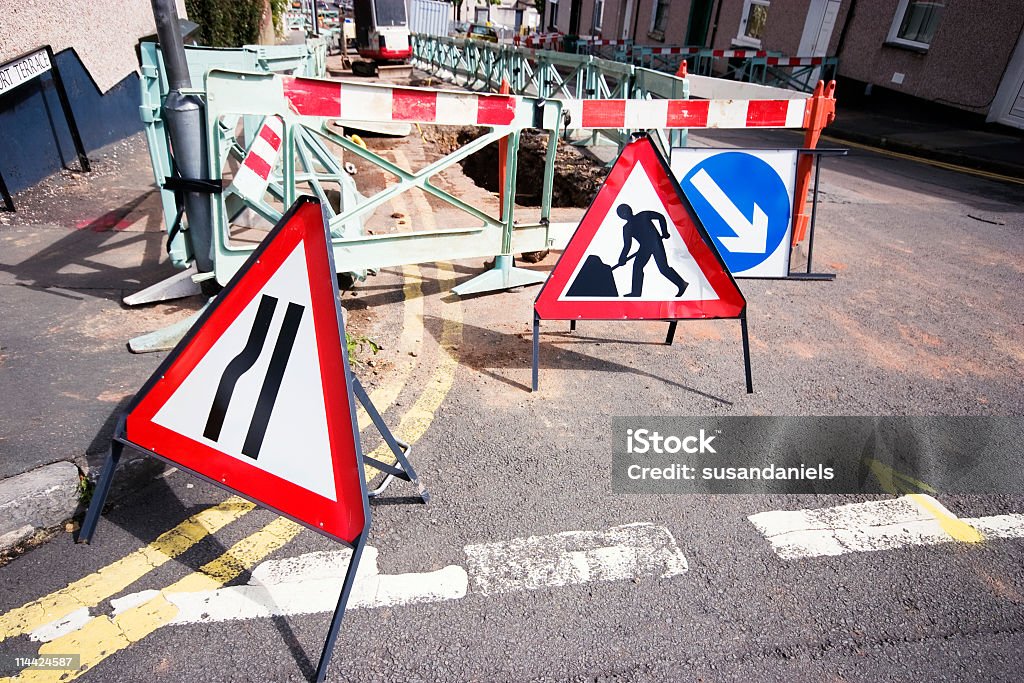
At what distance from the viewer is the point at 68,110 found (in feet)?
24.0

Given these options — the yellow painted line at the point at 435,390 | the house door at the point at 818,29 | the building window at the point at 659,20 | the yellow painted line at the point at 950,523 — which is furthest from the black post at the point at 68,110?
the building window at the point at 659,20

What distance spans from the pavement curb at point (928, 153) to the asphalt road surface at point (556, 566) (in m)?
8.78

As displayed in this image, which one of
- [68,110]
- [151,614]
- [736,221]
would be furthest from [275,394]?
[68,110]

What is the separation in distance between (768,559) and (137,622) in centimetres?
236

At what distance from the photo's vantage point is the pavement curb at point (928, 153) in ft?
35.1

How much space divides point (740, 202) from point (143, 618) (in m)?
3.78

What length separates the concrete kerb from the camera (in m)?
2.45

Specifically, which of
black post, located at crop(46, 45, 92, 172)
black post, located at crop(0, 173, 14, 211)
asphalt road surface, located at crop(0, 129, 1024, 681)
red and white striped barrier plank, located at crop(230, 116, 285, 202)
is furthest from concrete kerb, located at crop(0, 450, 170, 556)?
black post, located at crop(46, 45, 92, 172)

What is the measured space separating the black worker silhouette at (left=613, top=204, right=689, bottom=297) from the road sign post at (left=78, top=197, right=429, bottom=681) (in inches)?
76.9

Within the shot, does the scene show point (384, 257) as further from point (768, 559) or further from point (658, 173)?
point (768, 559)

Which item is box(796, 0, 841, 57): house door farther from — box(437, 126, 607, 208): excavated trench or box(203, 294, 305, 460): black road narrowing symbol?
box(203, 294, 305, 460): black road narrowing symbol

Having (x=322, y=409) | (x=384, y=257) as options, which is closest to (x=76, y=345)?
(x=384, y=257)

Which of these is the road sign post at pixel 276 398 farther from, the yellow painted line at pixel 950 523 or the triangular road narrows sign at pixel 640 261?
the yellow painted line at pixel 950 523

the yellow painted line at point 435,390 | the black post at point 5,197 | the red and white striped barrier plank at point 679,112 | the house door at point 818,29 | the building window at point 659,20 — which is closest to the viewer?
the yellow painted line at point 435,390
